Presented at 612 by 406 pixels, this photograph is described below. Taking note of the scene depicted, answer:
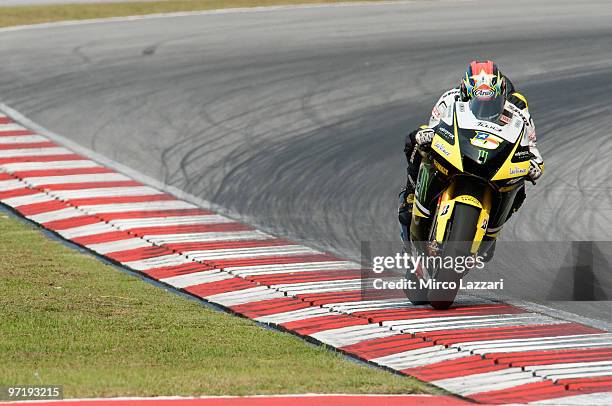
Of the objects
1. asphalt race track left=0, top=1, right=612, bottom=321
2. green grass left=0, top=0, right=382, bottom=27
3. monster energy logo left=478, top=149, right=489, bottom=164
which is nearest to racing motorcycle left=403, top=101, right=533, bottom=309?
monster energy logo left=478, top=149, right=489, bottom=164

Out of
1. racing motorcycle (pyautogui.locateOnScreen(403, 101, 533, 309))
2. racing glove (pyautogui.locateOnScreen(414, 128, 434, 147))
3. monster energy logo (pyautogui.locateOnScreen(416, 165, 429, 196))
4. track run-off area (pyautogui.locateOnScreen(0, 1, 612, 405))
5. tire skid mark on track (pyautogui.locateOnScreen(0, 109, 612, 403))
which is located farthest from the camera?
monster energy logo (pyautogui.locateOnScreen(416, 165, 429, 196))

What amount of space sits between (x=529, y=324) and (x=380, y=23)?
15.9 m

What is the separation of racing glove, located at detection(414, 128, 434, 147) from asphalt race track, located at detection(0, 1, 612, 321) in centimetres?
169

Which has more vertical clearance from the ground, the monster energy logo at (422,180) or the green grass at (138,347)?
the monster energy logo at (422,180)

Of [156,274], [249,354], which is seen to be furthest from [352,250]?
[249,354]

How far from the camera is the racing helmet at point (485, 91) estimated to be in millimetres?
9734

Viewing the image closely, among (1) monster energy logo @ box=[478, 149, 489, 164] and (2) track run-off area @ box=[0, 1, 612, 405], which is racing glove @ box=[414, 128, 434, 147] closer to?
(1) monster energy logo @ box=[478, 149, 489, 164]

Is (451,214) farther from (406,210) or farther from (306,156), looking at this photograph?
(306,156)

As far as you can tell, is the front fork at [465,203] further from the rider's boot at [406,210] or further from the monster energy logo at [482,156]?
the rider's boot at [406,210]

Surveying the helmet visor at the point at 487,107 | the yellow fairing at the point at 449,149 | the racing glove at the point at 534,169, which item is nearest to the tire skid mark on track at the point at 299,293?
the racing glove at the point at 534,169

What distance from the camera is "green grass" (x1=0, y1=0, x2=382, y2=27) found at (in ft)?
90.9

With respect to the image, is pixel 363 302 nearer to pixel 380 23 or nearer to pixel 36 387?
pixel 36 387

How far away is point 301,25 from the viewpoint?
25.1 metres

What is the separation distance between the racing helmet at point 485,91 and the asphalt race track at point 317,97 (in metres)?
1.65
